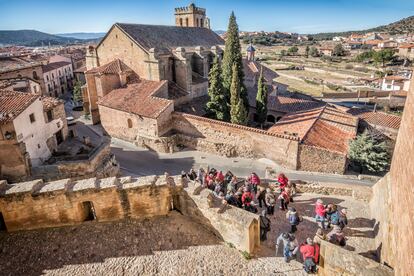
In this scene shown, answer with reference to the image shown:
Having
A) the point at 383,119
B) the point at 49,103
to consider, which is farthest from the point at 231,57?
the point at 49,103

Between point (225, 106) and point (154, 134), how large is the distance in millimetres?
7025

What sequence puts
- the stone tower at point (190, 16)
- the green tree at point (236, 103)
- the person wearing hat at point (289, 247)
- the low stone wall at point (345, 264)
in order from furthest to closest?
1. the stone tower at point (190, 16)
2. the green tree at point (236, 103)
3. the person wearing hat at point (289, 247)
4. the low stone wall at point (345, 264)

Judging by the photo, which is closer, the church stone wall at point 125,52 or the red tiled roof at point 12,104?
the red tiled roof at point 12,104

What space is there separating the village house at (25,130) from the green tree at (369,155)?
20.5m

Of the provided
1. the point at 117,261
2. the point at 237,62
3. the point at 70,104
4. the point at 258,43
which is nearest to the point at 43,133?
the point at 117,261

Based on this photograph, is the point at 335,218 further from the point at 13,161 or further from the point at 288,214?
the point at 13,161

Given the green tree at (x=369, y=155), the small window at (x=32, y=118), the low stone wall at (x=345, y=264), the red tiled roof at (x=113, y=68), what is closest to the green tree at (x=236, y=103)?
the green tree at (x=369, y=155)

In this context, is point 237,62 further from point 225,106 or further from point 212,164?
point 212,164

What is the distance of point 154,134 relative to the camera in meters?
22.4

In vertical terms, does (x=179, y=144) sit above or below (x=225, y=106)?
below

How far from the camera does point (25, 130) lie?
15.4m

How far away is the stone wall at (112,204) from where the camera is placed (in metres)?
9.62

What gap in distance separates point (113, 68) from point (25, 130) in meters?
13.2

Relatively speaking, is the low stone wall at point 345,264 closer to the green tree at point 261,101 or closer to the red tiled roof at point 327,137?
the red tiled roof at point 327,137
